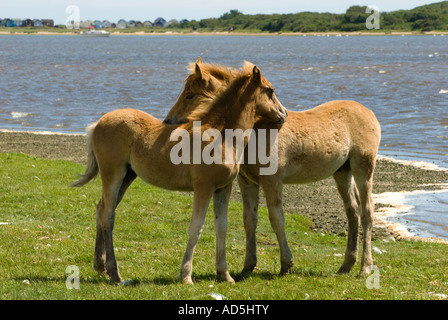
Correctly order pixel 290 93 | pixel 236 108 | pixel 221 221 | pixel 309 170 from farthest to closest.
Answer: pixel 290 93
pixel 309 170
pixel 236 108
pixel 221 221

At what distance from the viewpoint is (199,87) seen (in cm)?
870

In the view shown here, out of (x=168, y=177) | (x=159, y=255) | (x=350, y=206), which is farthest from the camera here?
(x=159, y=255)

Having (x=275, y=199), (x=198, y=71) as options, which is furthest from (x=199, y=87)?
(x=275, y=199)

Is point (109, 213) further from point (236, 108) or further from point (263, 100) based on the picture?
point (263, 100)

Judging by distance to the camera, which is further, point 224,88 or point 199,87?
point 199,87

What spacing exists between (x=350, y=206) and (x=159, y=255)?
299cm

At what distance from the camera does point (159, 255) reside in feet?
32.7

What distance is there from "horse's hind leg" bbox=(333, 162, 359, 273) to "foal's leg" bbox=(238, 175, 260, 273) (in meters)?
1.39

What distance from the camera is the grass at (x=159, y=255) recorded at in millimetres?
7676

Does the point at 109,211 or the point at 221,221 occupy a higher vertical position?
the point at 109,211

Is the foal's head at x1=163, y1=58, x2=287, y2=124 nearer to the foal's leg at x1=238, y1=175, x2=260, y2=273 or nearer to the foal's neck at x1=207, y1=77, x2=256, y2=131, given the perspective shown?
the foal's neck at x1=207, y1=77, x2=256, y2=131

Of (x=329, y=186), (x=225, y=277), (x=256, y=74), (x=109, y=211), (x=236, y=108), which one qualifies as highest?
(x=256, y=74)
